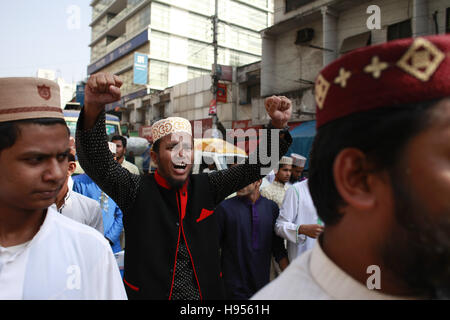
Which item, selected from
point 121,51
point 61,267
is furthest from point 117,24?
point 61,267

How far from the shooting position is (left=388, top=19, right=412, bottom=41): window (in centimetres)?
1097

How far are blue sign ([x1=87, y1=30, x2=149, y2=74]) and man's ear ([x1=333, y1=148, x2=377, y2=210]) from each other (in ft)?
97.5

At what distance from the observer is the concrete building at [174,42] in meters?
28.5

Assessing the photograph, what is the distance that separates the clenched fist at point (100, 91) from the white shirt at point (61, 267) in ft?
1.74

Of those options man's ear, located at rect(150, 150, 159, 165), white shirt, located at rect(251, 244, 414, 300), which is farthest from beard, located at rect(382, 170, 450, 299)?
man's ear, located at rect(150, 150, 159, 165)

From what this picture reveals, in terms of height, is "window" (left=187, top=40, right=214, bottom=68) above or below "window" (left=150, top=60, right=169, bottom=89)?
above

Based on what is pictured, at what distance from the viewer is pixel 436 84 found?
79cm

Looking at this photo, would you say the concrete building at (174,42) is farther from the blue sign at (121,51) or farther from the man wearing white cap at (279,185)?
the man wearing white cap at (279,185)

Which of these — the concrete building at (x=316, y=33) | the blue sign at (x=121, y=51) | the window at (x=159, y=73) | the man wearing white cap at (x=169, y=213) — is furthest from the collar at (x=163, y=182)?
the blue sign at (x=121, y=51)

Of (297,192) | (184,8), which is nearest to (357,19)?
(297,192)

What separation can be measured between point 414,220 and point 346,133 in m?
0.27

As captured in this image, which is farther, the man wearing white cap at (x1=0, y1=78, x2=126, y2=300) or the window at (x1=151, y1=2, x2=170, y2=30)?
the window at (x1=151, y1=2, x2=170, y2=30)

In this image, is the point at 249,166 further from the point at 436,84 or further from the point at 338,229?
the point at 436,84

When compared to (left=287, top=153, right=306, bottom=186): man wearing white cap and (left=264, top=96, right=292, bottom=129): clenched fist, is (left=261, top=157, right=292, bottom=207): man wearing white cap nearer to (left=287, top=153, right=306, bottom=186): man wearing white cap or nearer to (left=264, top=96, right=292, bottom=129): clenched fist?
(left=287, top=153, right=306, bottom=186): man wearing white cap
